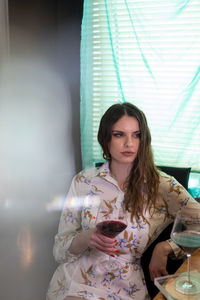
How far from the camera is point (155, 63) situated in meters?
1.96

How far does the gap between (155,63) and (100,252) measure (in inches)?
41.8

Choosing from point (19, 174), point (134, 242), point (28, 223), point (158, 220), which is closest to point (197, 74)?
point (158, 220)

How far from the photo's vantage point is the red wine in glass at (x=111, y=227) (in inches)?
47.0

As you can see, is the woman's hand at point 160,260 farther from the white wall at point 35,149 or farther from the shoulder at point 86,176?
the white wall at point 35,149

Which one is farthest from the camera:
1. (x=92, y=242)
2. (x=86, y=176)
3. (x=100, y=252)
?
(x=86, y=176)

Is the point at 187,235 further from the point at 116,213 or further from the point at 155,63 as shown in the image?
the point at 155,63

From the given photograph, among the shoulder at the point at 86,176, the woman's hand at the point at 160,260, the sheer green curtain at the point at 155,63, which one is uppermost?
the sheer green curtain at the point at 155,63

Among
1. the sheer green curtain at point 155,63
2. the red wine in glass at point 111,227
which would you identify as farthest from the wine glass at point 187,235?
the sheer green curtain at point 155,63

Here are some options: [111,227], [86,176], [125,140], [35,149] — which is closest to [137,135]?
[125,140]

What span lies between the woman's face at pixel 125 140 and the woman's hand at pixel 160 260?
379 mm

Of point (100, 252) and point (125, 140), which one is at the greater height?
point (125, 140)

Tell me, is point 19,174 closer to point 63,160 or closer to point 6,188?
point 6,188

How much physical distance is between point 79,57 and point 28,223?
1.05 meters

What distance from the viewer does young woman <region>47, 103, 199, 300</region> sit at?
143 cm
